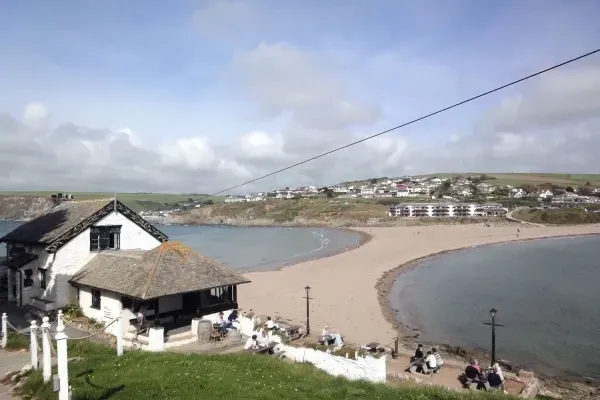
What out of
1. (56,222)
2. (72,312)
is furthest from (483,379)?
(56,222)

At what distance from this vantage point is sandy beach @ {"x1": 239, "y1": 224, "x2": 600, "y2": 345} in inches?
1086

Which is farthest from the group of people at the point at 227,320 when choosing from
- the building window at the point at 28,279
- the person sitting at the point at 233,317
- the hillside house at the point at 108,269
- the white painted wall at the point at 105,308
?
the building window at the point at 28,279

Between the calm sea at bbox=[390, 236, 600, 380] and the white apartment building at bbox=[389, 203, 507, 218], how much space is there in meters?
65.1

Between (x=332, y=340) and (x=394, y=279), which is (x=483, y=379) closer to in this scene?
(x=332, y=340)

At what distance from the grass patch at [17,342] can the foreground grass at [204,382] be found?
364 centimetres

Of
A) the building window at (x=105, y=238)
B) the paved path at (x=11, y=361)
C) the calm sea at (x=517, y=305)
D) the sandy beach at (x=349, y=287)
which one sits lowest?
the calm sea at (x=517, y=305)

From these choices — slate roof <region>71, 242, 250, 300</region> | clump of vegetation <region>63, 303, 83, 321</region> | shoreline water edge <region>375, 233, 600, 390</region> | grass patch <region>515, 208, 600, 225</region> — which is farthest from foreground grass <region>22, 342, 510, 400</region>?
grass patch <region>515, 208, 600, 225</region>

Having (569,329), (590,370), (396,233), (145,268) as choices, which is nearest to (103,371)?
(145,268)

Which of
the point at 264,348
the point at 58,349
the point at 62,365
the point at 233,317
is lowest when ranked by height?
the point at 264,348

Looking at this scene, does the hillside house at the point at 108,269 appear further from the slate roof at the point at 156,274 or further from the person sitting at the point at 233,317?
the person sitting at the point at 233,317

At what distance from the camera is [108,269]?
792 inches

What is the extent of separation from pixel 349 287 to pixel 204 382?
2968 cm

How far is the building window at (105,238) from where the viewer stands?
22469 millimetres

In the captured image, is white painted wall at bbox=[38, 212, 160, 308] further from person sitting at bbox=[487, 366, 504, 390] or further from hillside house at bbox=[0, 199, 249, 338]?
person sitting at bbox=[487, 366, 504, 390]
